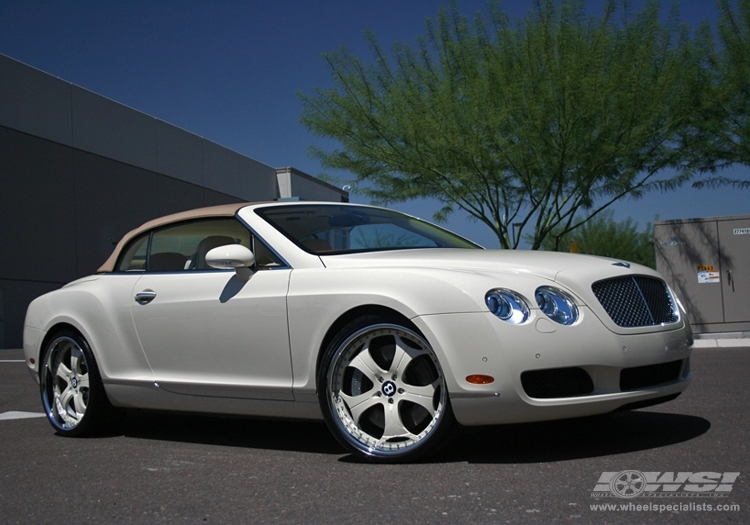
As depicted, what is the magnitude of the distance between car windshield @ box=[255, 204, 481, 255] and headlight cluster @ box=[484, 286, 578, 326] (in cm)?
117

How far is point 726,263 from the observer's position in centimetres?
1822

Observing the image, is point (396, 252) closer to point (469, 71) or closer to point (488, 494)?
point (488, 494)

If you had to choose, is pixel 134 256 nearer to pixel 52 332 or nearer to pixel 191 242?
pixel 191 242

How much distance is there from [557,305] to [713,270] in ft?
49.0

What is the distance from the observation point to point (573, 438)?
16.5 ft

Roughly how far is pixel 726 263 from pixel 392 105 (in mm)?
8487

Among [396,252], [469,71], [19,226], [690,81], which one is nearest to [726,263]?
[690,81]

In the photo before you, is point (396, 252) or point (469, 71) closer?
point (396, 252)

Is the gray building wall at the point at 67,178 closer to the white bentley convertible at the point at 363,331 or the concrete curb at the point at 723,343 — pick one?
the concrete curb at the point at 723,343

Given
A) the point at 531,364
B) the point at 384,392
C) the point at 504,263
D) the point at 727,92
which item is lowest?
the point at 384,392

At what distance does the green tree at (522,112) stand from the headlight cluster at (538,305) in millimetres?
16033

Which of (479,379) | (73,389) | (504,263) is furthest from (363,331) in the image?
(73,389)
